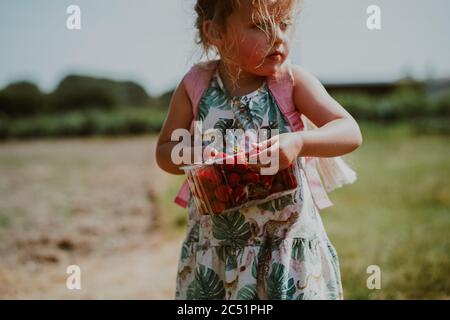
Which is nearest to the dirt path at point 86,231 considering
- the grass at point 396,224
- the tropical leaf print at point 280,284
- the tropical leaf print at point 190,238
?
the grass at point 396,224

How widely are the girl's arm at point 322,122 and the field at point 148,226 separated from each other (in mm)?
874

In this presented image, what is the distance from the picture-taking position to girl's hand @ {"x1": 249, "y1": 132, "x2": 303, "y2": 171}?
1.57 meters

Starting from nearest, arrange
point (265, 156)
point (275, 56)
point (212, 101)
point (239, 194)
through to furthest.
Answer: point (265, 156)
point (239, 194)
point (275, 56)
point (212, 101)

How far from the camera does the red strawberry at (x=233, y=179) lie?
5.36ft

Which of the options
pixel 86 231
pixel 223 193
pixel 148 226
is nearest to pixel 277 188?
pixel 223 193

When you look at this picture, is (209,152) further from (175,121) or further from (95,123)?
(95,123)

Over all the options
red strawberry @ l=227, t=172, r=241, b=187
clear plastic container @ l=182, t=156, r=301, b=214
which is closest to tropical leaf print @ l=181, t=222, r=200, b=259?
clear plastic container @ l=182, t=156, r=301, b=214

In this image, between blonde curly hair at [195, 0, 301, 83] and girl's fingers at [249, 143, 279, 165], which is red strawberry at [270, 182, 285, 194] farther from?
blonde curly hair at [195, 0, 301, 83]

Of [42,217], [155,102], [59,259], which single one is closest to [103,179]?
[42,217]

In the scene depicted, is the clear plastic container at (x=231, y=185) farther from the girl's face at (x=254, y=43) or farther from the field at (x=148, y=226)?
the field at (x=148, y=226)

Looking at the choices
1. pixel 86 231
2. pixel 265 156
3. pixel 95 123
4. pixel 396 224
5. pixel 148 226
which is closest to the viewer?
pixel 265 156

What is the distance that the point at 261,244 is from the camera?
181cm

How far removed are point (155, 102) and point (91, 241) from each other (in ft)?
39.4

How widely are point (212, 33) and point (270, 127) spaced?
354mm
